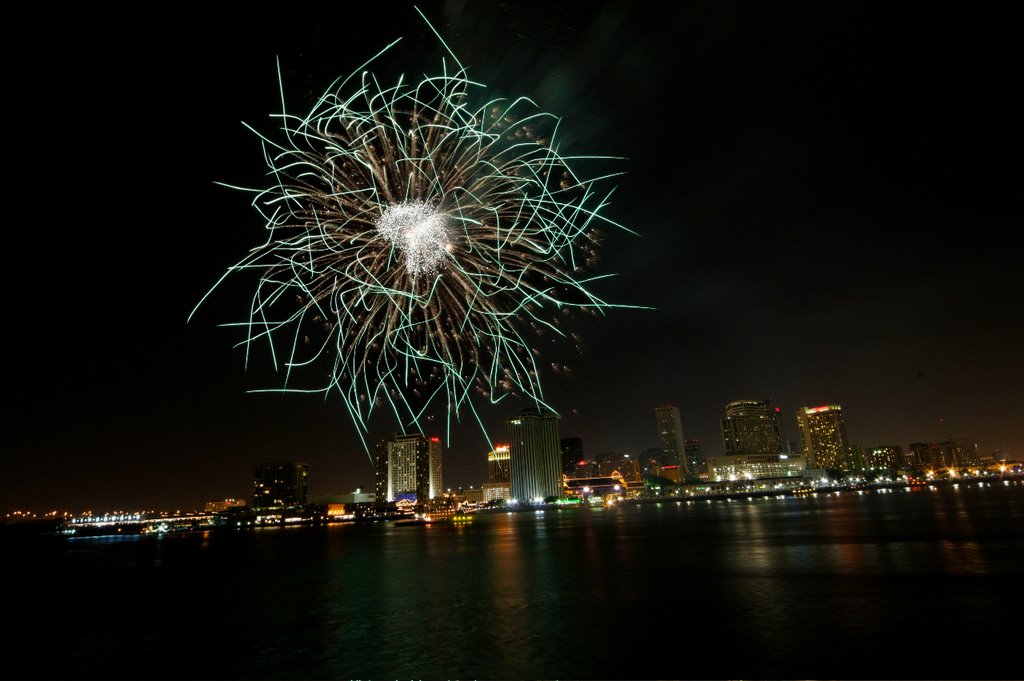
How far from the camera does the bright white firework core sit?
859 inches

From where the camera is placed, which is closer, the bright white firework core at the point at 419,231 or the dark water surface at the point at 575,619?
the dark water surface at the point at 575,619

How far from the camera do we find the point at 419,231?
21.9 m

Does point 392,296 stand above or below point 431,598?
above

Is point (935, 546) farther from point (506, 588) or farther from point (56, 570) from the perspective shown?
point (56, 570)

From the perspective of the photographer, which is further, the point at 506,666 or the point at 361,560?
the point at 361,560

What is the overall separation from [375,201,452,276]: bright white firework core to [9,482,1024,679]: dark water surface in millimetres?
12986

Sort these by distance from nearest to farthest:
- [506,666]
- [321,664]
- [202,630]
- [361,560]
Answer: [506,666]
[321,664]
[202,630]
[361,560]

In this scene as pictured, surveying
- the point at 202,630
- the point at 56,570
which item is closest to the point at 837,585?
the point at 202,630

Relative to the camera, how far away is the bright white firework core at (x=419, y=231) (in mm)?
21812

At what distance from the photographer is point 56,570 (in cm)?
5512

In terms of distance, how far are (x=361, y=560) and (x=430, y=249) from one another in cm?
3102

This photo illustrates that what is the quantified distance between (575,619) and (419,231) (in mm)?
14618

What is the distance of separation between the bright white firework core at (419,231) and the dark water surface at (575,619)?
1299cm

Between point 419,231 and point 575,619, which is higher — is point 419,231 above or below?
above
